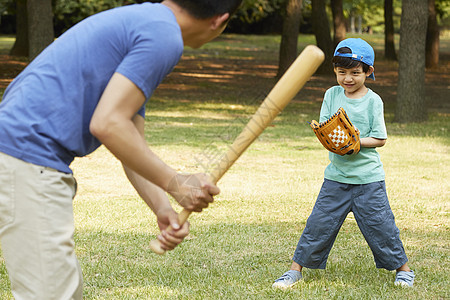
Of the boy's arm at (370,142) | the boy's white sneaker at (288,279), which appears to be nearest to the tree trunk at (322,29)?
the boy's arm at (370,142)

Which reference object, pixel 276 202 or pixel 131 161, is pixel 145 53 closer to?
pixel 131 161

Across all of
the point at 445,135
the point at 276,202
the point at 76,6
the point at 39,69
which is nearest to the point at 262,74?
the point at 76,6

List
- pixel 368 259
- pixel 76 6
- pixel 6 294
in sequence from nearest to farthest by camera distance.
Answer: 1. pixel 6 294
2. pixel 368 259
3. pixel 76 6

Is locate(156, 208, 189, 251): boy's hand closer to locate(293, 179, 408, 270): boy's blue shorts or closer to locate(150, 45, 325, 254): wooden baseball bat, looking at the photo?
locate(150, 45, 325, 254): wooden baseball bat

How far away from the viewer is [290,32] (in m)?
19.5

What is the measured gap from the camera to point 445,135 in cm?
1164

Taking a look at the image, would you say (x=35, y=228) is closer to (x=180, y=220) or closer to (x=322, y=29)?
(x=180, y=220)

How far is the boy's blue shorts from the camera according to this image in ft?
14.0

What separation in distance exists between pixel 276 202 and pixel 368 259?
1847 millimetres

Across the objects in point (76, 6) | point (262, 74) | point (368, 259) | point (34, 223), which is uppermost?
point (34, 223)

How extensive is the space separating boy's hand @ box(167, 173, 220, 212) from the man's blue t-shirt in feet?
1.07

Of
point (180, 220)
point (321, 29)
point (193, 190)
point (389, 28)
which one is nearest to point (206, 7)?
point (193, 190)

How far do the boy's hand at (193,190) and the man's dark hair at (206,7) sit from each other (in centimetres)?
54

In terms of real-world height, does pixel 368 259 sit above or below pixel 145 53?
below
